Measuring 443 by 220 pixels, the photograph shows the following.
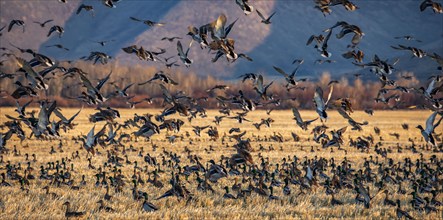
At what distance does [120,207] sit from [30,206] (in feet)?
6.98

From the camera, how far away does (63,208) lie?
1537 centimetres

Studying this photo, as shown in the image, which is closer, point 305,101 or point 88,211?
point 88,211

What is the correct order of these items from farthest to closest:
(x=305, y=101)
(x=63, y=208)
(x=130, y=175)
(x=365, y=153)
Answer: (x=305, y=101) < (x=365, y=153) < (x=130, y=175) < (x=63, y=208)

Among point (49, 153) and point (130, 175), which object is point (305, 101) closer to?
point (49, 153)

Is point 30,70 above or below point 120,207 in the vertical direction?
above

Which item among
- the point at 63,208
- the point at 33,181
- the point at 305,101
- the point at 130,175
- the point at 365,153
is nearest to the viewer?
the point at 63,208

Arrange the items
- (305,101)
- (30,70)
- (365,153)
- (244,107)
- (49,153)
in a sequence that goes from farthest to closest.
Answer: (305,101)
(365,153)
(49,153)
(244,107)
(30,70)

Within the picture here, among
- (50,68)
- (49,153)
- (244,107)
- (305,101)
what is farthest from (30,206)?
(305,101)

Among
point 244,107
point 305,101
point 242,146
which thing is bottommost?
point 305,101

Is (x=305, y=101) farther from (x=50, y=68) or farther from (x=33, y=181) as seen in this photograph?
(x=50, y=68)

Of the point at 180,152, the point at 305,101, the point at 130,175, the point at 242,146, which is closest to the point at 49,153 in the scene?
the point at 180,152

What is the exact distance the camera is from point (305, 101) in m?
86.1

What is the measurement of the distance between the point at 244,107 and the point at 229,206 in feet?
10.0

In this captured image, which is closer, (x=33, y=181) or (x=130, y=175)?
(x=33, y=181)
